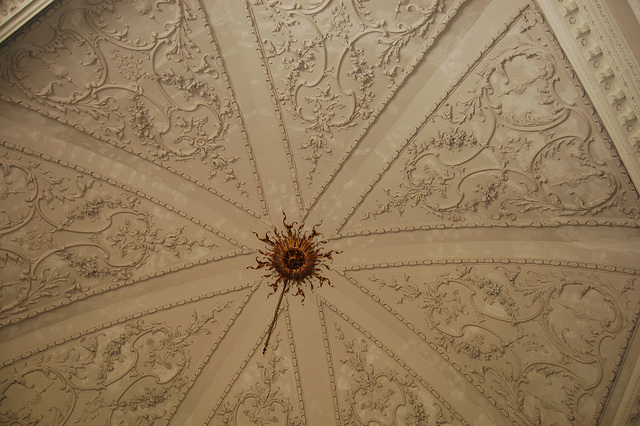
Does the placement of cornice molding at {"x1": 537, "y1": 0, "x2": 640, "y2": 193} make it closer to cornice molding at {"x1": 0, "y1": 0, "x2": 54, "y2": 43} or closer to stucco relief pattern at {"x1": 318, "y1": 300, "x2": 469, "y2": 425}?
stucco relief pattern at {"x1": 318, "y1": 300, "x2": 469, "y2": 425}

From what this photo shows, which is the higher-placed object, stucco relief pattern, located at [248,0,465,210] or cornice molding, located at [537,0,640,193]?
stucco relief pattern, located at [248,0,465,210]

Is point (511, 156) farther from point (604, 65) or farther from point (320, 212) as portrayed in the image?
point (320, 212)

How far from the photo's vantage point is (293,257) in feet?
18.4

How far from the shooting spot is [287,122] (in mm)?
5629

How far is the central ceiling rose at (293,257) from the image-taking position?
5.63m

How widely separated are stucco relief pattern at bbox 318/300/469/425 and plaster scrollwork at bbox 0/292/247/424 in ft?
4.83

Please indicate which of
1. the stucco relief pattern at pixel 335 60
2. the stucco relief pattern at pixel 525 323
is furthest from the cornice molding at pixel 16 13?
the stucco relief pattern at pixel 525 323

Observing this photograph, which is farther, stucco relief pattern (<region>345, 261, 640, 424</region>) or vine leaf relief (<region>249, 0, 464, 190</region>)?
stucco relief pattern (<region>345, 261, 640, 424</region>)

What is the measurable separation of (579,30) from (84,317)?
6.49 metres

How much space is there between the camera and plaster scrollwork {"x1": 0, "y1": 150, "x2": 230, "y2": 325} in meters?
5.43

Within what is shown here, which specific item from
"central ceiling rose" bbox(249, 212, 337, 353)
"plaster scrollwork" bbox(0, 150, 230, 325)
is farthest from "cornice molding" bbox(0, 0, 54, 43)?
"central ceiling rose" bbox(249, 212, 337, 353)

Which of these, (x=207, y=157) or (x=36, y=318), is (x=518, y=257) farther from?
(x=36, y=318)

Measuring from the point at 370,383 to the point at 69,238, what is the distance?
438 centimetres

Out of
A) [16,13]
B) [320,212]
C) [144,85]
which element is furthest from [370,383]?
[16,13]
